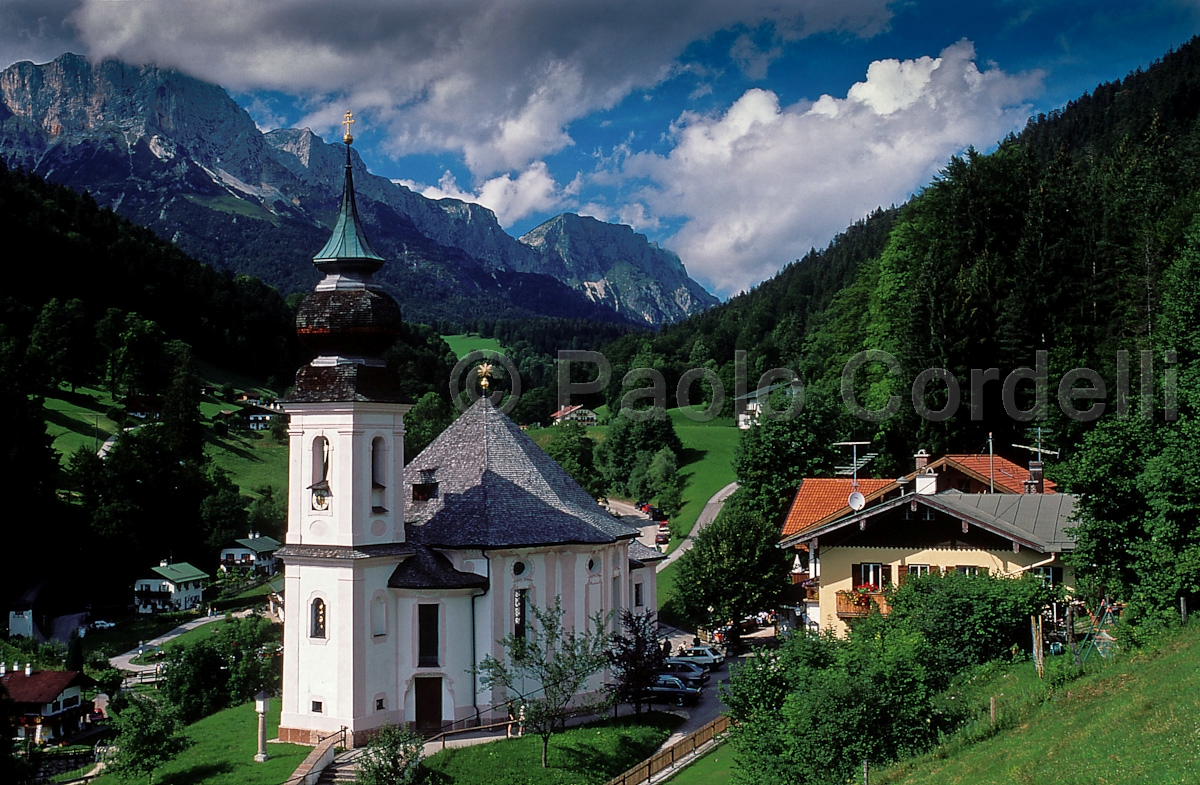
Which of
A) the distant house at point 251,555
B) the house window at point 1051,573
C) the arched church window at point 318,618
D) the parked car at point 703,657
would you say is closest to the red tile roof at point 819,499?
the parked car at point 703,657

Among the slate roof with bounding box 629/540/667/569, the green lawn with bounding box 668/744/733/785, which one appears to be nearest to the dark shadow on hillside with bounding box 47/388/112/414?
the slate roof with bounding box 629/540/667/569

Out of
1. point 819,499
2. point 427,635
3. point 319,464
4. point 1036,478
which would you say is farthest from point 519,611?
point 1036,478

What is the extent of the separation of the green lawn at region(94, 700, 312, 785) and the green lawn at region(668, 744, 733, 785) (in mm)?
10054

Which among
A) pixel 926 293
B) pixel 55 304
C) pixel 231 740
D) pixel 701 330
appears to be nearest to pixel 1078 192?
pixel 926 293

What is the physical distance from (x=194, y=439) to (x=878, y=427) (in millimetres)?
53967

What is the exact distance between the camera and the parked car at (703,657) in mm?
42906

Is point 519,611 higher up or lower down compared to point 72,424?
lower down

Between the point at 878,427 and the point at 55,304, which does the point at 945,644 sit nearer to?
the point at 878,427

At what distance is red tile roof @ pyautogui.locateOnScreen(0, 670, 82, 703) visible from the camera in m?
47.5

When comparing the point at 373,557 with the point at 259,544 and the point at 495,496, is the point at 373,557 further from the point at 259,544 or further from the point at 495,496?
the point at 259,544

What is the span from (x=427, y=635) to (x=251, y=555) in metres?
49.9

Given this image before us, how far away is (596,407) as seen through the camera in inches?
5792

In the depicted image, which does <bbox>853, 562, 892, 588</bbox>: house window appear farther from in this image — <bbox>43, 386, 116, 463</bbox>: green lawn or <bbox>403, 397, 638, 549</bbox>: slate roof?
<bbox>43, 386, 116, 463</bbox>: green lawn

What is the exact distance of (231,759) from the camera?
1245 inches
